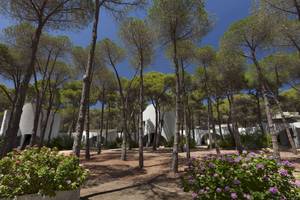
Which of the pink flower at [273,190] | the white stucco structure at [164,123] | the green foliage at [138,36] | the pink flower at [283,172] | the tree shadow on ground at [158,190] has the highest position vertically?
the green foliage at [138,36]

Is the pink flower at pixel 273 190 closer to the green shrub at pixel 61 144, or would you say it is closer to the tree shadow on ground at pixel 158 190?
the tree shadow on ground at pixel 158 190

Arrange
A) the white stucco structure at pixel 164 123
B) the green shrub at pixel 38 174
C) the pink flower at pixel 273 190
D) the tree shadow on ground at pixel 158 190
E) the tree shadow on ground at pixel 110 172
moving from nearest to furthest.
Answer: the pink flower at pixel 273 190
the green shrub at pixel 38 174
the tree shadow on ground at pixel 158 190
the tree shadow on ground at pixel 110 172
the white stucco structure at pixel 164 123

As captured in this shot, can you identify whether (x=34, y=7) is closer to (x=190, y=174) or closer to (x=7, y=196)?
(x=7, y=196)

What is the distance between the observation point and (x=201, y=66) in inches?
661

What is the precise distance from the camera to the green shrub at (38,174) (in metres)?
4.05

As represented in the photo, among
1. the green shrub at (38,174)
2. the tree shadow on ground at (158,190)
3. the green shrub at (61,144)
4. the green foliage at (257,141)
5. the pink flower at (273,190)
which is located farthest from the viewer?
the green shrub at (61,144)

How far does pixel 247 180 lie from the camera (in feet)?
11.5

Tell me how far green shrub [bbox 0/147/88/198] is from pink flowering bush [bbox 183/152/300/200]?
2.45m

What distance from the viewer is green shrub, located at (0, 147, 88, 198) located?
4.05 m

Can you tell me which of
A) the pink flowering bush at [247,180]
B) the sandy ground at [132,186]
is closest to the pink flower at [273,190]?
the pink flowering bush at [247,180]

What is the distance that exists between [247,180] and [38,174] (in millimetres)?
3641

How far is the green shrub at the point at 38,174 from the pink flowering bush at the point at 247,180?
96.6 inches

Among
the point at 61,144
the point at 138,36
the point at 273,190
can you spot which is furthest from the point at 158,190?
the point at 61,144

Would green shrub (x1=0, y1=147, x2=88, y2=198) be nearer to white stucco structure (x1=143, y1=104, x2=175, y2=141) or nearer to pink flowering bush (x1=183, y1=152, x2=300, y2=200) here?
pink flowering bush (x1=183, y1=152, x2=300, y2=200)
